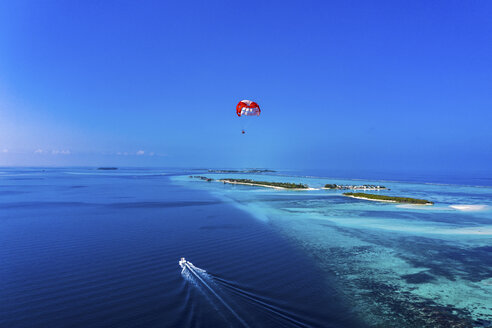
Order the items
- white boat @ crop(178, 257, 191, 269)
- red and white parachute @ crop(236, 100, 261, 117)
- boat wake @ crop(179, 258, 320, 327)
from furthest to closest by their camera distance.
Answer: red and white parachute @ crop(236, 100, 261, 117)
white boat @ crop(178, 257, 191, 269)
boat wake @ crop(179, 258, 320, 327)

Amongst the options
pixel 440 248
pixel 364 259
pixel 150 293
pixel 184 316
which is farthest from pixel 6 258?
pixel 440 248

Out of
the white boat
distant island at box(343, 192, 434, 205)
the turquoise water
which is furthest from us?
distant island at box(343, 192, 434, 205)

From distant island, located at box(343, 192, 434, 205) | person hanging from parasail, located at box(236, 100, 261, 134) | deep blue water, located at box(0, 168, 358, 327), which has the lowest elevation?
deep blue water, located at box(0, 168, 358, 327)

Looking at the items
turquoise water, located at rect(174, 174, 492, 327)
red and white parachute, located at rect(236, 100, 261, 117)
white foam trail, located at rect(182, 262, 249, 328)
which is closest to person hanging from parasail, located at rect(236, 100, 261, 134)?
red and white parachute, located at rect(236, 100, 261, 117)

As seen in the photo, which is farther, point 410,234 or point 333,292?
point 410,234

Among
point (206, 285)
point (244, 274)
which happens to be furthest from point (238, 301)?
point (244, 274)

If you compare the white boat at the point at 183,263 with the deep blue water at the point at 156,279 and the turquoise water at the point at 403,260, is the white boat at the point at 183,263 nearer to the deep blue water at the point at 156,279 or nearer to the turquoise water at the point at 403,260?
the deep blue water at the point at 156,279

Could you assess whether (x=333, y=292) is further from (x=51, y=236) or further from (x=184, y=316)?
(x=51, y=236)

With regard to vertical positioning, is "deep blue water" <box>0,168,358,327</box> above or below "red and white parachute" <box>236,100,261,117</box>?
below

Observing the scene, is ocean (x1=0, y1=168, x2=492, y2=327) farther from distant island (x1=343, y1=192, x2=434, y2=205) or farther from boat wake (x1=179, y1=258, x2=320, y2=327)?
distant island (x1=343, y1=192, x2=434, y2=205)
